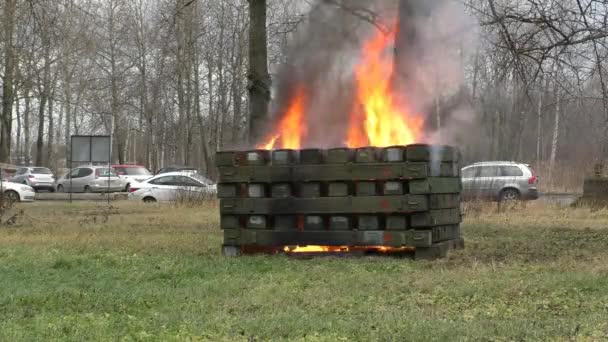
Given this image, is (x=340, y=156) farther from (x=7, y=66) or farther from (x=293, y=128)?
(x=7, y=66)

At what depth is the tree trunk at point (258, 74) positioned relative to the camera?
13.0 meters

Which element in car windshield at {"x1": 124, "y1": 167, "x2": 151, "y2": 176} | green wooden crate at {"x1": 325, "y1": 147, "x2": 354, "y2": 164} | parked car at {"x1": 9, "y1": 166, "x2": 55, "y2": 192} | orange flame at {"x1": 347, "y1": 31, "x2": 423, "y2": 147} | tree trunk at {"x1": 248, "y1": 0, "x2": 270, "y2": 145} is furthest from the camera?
parked car at {"x1": 9, "y1": 166, "x2": 55, "y2": 192}

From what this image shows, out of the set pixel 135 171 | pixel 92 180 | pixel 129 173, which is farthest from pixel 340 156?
pixel 135 171

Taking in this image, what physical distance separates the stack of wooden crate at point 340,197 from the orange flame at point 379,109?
2.32 feet

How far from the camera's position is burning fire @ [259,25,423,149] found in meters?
10.6

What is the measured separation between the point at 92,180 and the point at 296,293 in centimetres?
3487

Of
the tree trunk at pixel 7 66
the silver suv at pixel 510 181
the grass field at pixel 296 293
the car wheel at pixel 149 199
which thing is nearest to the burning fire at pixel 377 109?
the grass field at pixel 296 293

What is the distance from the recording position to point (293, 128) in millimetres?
11250

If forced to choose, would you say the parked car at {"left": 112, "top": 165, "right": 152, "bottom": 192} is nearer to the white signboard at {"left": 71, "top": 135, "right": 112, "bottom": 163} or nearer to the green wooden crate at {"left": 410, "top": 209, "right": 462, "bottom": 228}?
the white signboard at {"left": 71, "top": 135, "right": 112, "bottom": 163}

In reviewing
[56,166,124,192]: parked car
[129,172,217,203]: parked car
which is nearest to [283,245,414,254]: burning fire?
[129,172,217,203]: parked car

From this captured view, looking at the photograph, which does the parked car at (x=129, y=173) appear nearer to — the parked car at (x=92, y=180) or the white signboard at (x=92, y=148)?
the parked car at (x=92, y=180)

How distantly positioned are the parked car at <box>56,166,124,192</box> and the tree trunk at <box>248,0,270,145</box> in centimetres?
2731

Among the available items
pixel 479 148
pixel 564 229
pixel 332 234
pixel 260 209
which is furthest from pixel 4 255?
pixel 564 229

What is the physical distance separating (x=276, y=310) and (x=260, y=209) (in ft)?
11.9
